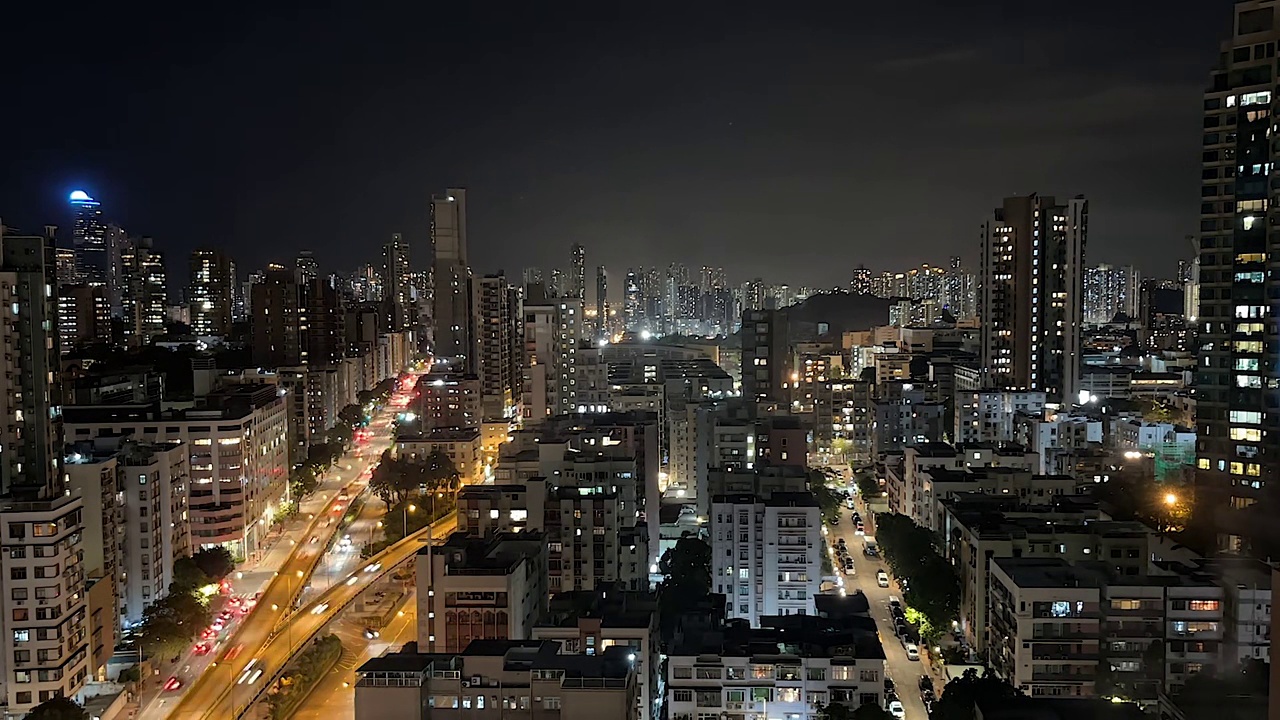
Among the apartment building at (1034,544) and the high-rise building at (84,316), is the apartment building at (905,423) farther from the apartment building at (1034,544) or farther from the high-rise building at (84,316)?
the high-rise building at (84,316)

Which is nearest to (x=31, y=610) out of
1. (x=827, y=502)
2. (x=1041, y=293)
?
(x=827, y=502)

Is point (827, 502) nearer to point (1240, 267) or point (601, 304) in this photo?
point (1240, 267)

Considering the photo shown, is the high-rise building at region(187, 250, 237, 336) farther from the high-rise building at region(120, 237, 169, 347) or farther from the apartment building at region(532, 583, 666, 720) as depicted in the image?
the apartment building at region(532, 583, 666, 720)

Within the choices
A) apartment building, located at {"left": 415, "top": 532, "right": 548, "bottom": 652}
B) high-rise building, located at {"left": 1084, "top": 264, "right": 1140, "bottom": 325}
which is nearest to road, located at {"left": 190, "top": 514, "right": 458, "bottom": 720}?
apartment building, located at {"left": 415, "top": 532, "right": 548, "bottom": 652}

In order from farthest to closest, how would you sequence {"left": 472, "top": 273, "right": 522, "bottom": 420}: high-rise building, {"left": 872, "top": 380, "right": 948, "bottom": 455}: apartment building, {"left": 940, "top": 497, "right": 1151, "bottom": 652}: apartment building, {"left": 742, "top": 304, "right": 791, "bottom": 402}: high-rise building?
{"left": 472, "top": 273, "right": 522, "bottom": 420}: high-rise building < {"left": 872, "top": 380, "right": 948, "bottom": 455}: apartment building < {"left": 742, "top": 304, "right": 791, "bottom": 402}: high-rise building < {"left": 940, "top": 497, "right": 1151, "bottom": 652}: apartment building

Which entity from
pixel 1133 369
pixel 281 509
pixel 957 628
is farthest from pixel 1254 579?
pixel 1133 369

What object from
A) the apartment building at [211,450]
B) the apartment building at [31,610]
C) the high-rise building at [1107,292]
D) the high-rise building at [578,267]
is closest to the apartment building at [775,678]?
the apartment building at [31,610]

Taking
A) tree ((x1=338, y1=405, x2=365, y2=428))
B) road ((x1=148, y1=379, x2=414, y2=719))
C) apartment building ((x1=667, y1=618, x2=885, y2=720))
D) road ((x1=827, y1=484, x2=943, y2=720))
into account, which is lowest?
road ((x1=827, y1=484, x2=943, y2=720))
